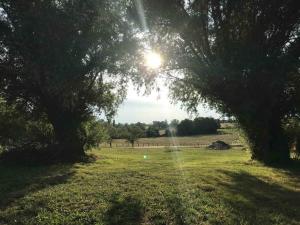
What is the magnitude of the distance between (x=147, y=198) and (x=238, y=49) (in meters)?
13.1

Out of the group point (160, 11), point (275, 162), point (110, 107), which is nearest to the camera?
point (160, 11)

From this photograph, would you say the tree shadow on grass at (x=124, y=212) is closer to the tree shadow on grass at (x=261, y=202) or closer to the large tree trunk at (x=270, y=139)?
the tree shadow on grass at (x=261, y=202)

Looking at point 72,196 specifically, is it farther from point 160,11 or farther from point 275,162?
point 275,162

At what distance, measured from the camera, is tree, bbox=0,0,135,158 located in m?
26.0

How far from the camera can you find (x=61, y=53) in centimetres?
2616

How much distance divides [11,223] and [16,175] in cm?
947

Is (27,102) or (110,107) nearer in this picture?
(27,102)

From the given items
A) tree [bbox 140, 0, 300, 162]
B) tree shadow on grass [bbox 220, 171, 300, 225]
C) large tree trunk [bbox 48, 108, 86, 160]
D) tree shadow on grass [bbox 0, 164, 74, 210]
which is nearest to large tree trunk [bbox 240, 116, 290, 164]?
tree [bbox 140, 0, 300, 162]

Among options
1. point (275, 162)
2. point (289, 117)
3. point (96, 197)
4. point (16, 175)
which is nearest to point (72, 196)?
point (96, 197)

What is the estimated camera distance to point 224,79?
26.4 metres

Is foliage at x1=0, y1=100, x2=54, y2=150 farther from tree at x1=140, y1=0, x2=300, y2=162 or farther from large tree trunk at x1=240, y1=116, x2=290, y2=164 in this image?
large tree trunk at x1=240, y1=116, x2=290, y2=164

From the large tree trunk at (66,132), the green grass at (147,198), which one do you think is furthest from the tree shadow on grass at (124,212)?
the large tree trunk at (66,132)

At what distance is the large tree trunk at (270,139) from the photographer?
98.2 feet

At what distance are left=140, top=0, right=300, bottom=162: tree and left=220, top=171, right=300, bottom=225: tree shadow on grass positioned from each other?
26.9 ft
